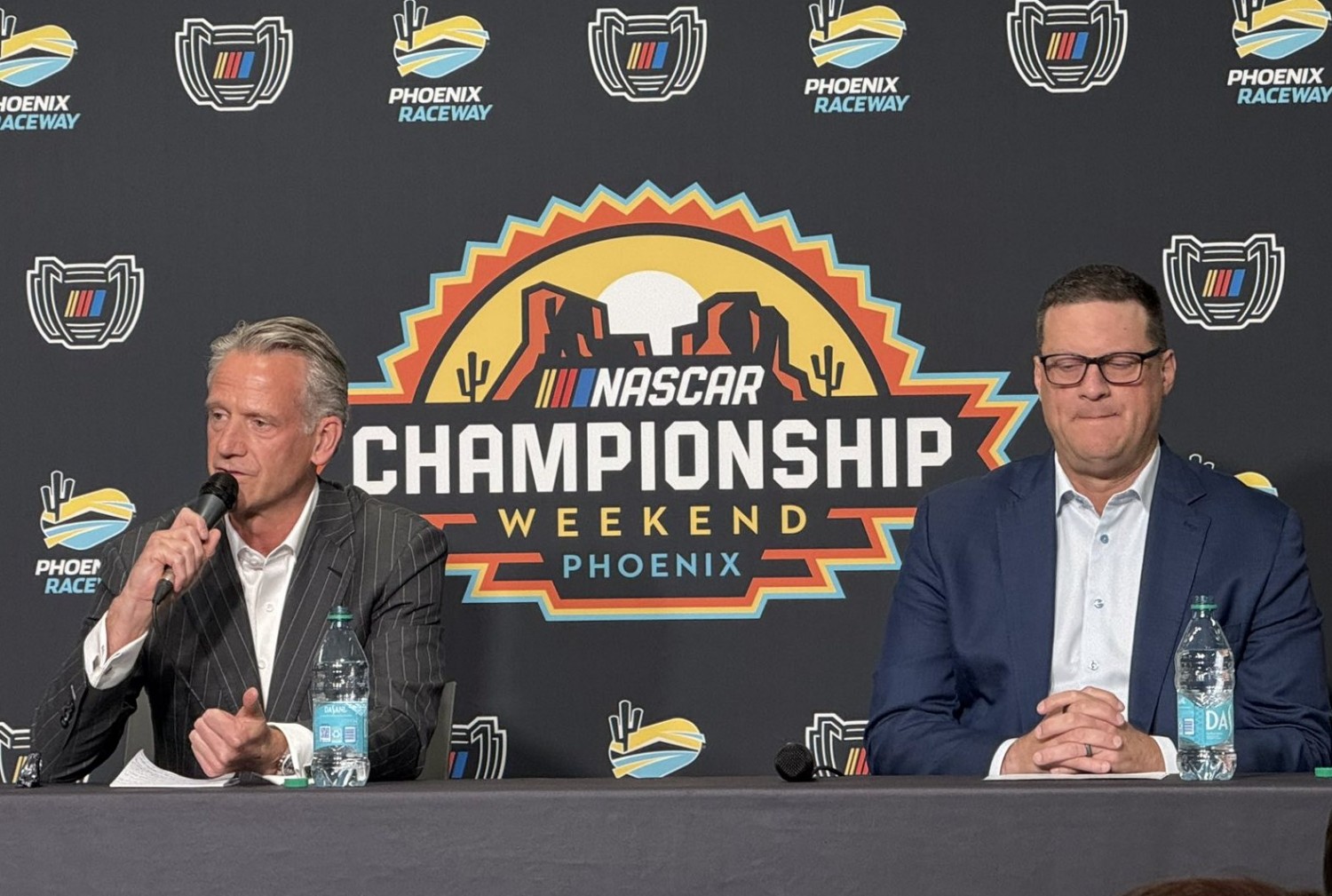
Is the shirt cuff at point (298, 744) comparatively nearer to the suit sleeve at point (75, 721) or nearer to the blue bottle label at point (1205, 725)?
the suit sleeve at point (75, 721)

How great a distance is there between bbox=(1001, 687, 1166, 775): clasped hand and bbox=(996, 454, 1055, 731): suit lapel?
16.2 inches

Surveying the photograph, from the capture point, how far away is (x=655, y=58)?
373cm

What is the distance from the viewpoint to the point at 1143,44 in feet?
12.0

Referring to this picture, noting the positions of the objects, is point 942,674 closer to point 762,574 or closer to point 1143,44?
point 762,574

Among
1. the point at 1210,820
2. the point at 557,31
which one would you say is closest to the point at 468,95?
the point at 557,31

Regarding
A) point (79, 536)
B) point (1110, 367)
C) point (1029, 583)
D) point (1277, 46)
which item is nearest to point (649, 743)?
point (1029, 583)

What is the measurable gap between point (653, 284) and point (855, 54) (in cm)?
68

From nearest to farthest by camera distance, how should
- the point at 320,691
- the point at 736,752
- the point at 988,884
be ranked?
the point at 988,884 → the point at 320,691 → the point at 736,752

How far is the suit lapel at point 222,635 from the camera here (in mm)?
2773

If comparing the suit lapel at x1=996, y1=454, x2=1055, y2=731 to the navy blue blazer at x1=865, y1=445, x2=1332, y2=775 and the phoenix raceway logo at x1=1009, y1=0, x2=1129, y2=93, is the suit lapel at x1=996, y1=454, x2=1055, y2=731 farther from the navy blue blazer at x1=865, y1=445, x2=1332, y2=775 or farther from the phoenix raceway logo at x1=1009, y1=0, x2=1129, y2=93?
the phoenix raceway logo at x1=1009, y1=0, x2=1129, y2=93

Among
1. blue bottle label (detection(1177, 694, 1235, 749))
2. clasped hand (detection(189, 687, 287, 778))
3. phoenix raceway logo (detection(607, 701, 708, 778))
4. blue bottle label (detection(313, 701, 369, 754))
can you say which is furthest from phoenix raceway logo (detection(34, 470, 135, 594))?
blue bottle label (detection(1177, 694, 1235, 749))

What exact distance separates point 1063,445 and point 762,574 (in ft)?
3.41

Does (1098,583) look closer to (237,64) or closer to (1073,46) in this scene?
(1073,46)

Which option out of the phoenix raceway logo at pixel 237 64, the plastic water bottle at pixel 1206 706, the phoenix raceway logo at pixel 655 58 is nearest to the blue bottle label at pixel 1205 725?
the plastic water bottle at pixel 1206 706
